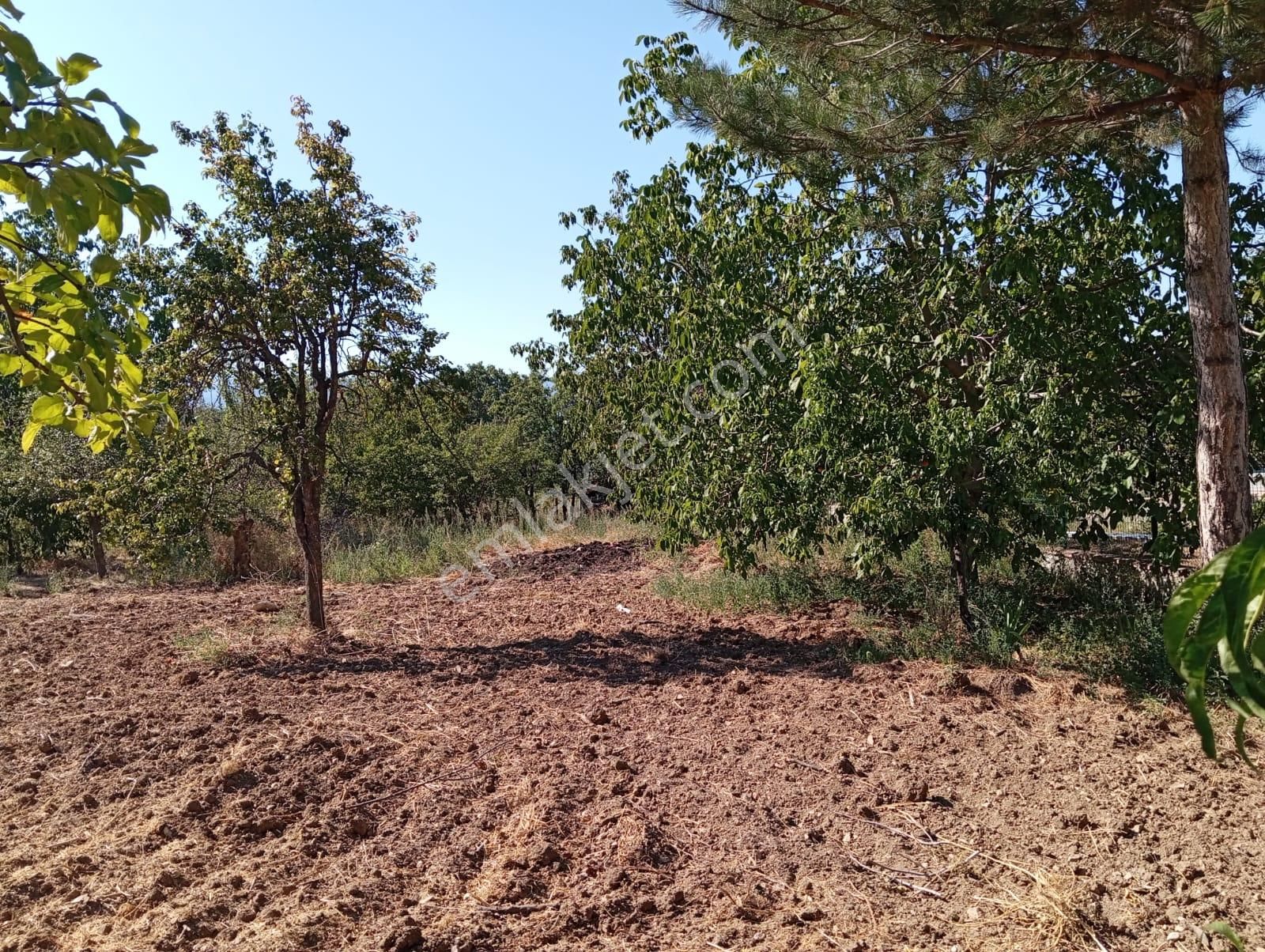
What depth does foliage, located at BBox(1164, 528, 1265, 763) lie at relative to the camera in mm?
715

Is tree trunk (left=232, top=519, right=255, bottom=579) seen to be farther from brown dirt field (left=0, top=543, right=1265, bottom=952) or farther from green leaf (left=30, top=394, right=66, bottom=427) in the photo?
green leaf (left=30, top=394, right=66, bottom=427)

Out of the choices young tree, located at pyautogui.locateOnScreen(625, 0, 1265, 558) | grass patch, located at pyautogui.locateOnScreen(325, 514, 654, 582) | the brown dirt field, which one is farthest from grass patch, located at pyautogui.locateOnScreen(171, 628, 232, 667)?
young tree, located at pyautogui.locateOnScreen(625, 0, 1265, 558)

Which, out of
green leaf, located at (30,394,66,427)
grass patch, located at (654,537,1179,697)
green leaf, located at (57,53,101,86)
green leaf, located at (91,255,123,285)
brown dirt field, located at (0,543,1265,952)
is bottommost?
brown dirt field, located at (0,543,1265,952)

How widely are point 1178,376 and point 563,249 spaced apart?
4.74 metres

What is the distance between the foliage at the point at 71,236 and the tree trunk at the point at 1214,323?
4413mm

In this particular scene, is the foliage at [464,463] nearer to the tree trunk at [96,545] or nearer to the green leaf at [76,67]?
the tree trunk at [96,545]

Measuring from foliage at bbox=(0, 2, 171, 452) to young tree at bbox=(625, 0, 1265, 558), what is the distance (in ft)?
10.9

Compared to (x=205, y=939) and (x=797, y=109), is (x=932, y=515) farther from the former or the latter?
A: (x=205, y=939)

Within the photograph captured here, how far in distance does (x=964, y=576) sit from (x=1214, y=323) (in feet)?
7.16

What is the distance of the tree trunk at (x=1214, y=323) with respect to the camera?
3.88 m

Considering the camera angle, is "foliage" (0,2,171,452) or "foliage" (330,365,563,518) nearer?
"foliage" (0,2,171,452)

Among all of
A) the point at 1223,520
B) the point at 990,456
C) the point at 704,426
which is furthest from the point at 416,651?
the point at 1223,520

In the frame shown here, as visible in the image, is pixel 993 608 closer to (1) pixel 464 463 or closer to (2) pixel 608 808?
(2) pixel 608 808

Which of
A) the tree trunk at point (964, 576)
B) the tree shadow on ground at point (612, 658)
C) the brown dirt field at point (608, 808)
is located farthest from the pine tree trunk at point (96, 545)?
the tree trunk at point (964, 576)
